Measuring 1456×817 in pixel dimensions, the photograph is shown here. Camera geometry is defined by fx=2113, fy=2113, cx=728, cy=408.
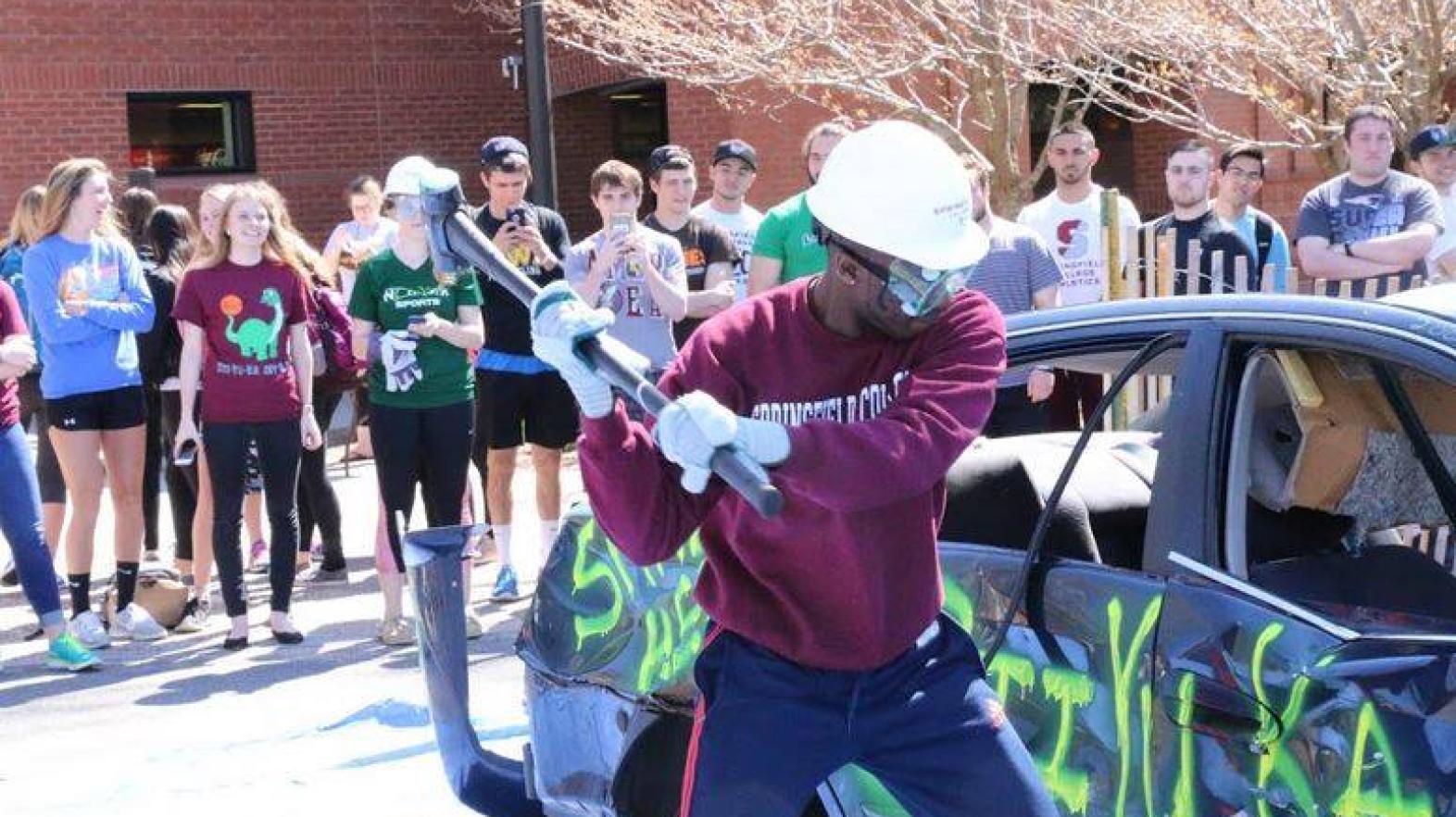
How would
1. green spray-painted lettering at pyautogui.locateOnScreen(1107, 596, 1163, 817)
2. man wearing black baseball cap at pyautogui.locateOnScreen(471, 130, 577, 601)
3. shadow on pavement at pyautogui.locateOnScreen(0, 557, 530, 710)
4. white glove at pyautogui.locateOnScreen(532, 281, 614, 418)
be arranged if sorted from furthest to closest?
1. man wearing black baseball cap at pyautogui.locateOnScreen(471, 130, 577, 601)
2. shadow on pavement at pyautogui.locateOnScreen(0, 557, 530, 710)
3. green spray-painted lettering at pyautogui.locateOnScreen(1107, 596, 1163, 817)
4. white glove at pyautogui.locateOnScreen(532, 281, 614, 418)

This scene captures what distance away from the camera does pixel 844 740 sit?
3357 mm

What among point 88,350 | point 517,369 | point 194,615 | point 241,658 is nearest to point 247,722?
point 241,658

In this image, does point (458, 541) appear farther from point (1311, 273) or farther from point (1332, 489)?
point (1311, 273)

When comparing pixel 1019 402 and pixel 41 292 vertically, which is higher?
pixel 41 292

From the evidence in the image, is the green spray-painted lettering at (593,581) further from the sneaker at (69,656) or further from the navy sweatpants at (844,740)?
the sneaker at (69,656)

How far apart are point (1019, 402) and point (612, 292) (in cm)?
199

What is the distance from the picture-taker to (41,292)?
8.38m

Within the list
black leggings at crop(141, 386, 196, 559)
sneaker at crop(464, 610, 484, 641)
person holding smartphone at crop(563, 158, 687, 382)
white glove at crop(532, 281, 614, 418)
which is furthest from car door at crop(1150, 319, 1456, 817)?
black leggings at crop(141, 386, 196, 559)

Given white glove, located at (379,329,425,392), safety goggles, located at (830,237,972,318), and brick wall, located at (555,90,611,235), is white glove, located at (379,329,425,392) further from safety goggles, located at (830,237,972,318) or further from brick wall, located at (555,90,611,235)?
brick wall, located at (555,90,611,235)

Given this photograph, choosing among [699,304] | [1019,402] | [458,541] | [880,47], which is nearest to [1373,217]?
[1019,402]

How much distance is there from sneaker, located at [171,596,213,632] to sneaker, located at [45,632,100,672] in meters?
0.66

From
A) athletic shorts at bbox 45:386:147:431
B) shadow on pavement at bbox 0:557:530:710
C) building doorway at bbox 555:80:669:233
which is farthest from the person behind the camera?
building doorway at bbox 555:80:669:233

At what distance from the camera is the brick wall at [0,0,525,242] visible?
59.8 ft

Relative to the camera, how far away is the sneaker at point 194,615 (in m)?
8.94
